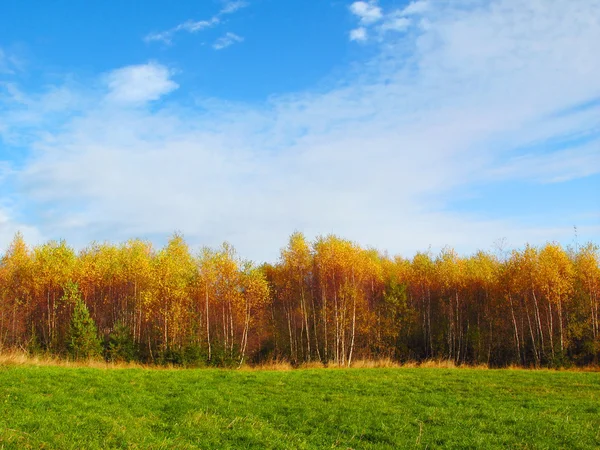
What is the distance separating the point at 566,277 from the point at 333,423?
40.6 meters

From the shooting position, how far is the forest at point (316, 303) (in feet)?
147

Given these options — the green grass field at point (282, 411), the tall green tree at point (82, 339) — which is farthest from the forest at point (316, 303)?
the green grass field at point (282, 411)

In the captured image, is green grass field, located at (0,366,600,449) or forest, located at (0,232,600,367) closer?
green grass field, located at (0,366,600,449)

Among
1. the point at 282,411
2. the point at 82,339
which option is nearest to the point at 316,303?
the point at 82,339

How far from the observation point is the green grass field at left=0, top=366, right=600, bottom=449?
37.4 ft

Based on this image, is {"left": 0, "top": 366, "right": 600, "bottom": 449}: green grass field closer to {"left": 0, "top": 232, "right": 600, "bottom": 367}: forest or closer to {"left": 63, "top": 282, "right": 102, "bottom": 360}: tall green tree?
{"left": 63, "top": 282, "right": 102, "bottom": 360}: tall green tree

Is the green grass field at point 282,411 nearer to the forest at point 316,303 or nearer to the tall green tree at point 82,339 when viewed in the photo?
the tall green tree at point 82,339

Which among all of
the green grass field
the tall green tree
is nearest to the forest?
the tall green tree

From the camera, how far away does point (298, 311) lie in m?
56.5

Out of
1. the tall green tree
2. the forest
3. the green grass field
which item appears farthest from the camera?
the forest

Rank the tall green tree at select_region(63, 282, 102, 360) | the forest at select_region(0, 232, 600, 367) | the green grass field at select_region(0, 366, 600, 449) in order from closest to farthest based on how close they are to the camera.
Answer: the green grass field at select_region(0, 366, 600, 449) < the tall green tree at select_region(63, 282, 102, 360) < the forest at select_region(0, 232, 600, 367)

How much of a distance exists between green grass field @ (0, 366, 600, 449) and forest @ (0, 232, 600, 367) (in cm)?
1942

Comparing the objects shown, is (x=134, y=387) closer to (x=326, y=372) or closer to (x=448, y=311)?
(x=326, y=372)

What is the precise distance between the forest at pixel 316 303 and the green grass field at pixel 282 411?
63.7 ft
